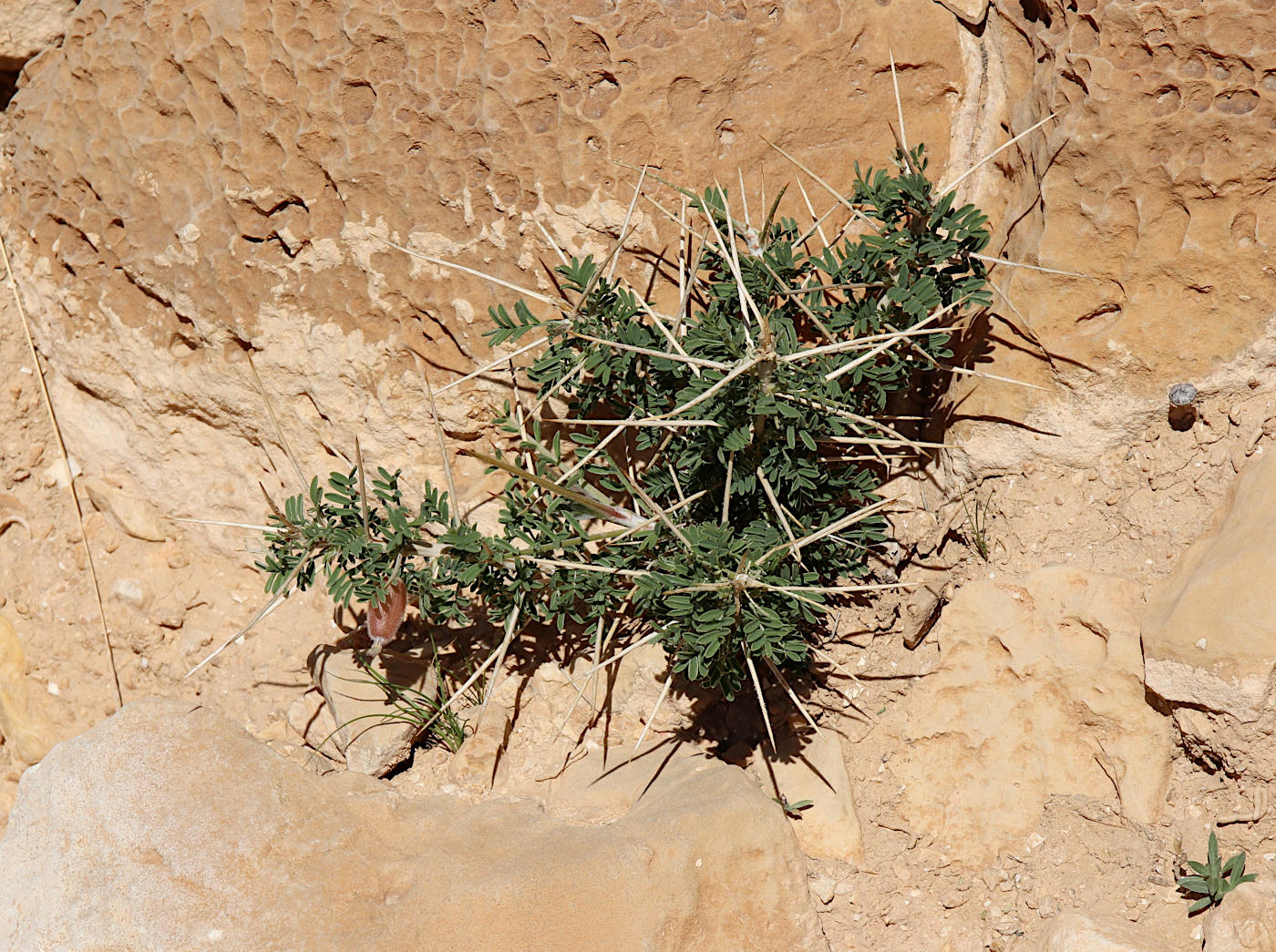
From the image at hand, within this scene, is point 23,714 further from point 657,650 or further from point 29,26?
point 29,26

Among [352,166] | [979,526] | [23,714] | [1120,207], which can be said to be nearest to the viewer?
[1120,207]

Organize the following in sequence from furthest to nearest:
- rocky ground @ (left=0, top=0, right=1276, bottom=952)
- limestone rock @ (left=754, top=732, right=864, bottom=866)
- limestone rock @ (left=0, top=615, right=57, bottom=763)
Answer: limestone rock @ (left=0, top=615, right=57, bottom=763) < limestone rock @ (left=754, top=732, right=864, bottom=866) < rocky ground @ (left=0, top=0, right=1276, bottom=952)

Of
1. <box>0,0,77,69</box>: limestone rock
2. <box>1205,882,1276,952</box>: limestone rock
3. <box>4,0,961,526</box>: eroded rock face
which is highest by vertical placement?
<box>0,0,77,69</box>: limestone rock

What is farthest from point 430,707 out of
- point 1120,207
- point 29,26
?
point 29,26

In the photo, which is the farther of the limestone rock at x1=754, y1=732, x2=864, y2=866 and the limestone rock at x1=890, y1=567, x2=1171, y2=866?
the limestone rock at x1=754, y1=732, x2=864, y2=866

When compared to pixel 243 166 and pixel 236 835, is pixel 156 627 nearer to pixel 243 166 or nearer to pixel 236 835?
pixel 236 835

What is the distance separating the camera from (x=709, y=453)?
324 centimetres

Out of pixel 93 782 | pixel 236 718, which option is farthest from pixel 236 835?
pixel 236 718

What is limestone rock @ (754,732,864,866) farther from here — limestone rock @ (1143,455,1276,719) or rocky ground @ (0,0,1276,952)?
limestone rock @ (1143,455,1276,719)

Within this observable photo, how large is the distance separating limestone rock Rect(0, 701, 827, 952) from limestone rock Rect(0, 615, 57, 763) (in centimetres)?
97

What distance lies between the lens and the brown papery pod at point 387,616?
12.0 ft

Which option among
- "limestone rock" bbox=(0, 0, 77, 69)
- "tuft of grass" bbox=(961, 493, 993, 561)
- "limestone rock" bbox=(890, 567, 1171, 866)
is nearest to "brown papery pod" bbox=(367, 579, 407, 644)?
"limestone rock" bbox=(890, 567, 1171, 866)

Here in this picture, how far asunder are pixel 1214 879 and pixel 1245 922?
13 centimetres

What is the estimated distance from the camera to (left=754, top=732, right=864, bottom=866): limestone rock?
3359mm
